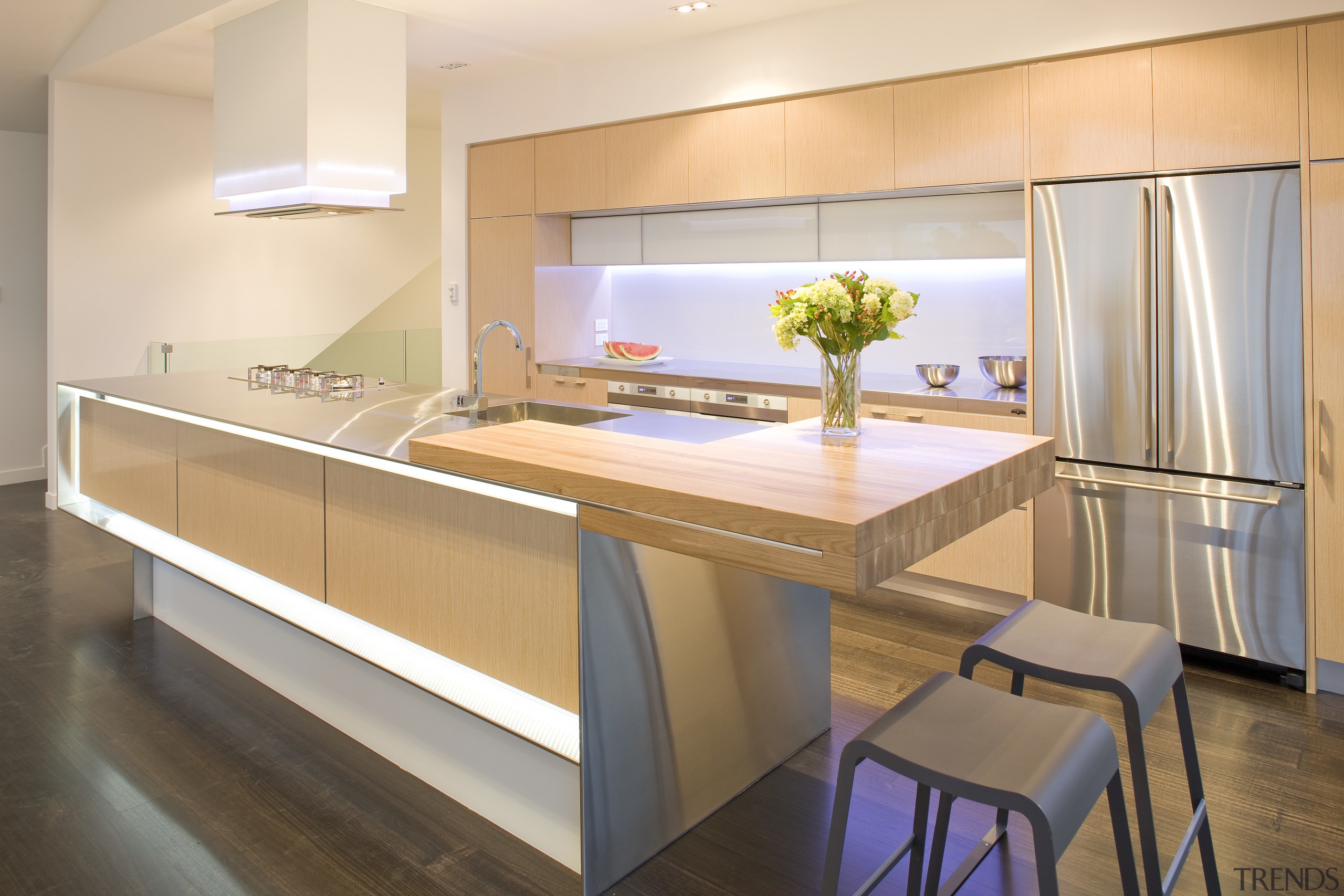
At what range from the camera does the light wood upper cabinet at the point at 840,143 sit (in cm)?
411

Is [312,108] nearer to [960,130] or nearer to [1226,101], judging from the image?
[960,130]

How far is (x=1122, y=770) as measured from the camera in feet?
8.63

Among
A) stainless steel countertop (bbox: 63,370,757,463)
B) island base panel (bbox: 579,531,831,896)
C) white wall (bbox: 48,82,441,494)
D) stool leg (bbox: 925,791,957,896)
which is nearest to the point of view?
stool leg (bbox: 925,791,957,896)

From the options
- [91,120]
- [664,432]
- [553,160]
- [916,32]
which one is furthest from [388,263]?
[664,432]

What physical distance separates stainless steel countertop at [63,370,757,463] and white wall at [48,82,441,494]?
155cm

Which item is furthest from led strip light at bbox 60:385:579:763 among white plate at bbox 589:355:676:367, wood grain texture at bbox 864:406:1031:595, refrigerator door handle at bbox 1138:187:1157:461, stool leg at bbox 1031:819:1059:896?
white plate at bbox 589:355:676:367

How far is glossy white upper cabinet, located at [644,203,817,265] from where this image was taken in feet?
15.1

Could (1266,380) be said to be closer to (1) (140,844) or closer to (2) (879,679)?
(2) (879,679)

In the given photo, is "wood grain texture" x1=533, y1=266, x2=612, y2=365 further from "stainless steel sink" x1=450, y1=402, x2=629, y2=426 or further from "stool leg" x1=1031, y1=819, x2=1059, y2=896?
"stool leg" x1=1031, y1=819, x2=1059, y2=896

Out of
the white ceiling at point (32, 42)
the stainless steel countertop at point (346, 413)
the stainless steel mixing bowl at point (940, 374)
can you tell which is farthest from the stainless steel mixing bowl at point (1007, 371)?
the white ceiling at point (32, 42)

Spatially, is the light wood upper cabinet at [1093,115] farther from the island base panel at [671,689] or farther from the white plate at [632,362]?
the white plate at [632,362]

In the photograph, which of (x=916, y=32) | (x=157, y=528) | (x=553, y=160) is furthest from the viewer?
(x=553, y=160)

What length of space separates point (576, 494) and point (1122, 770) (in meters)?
1.81

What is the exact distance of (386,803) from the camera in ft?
8.34
